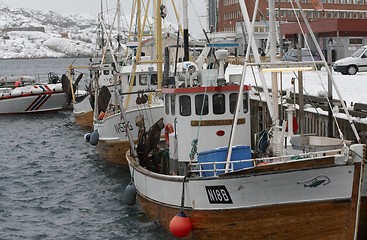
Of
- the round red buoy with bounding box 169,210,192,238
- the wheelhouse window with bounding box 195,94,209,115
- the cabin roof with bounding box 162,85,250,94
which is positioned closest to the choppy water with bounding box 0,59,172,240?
the round red buoy with bounding box 169,210,192,238

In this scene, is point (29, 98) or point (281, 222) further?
point (29, 98)

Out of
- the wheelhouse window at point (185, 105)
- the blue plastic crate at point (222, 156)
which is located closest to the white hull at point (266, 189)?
the blue plastic crate at point (222, 156)

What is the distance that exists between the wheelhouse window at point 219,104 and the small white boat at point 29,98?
34.5 m

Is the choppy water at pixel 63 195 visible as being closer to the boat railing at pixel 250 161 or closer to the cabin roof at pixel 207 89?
the boat railing at pixel 250 161

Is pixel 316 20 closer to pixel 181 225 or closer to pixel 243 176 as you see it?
pixel 181 225

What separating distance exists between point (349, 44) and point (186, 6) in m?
35.8

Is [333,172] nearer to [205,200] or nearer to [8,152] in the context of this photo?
[205,200]

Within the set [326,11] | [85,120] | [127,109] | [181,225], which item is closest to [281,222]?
[181,225]

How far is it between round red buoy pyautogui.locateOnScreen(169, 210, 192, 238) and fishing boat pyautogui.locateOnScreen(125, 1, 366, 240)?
0.07 feet

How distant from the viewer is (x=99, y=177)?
24.7 m

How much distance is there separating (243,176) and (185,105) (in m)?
3.47

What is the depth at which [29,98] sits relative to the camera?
48281 millimetres

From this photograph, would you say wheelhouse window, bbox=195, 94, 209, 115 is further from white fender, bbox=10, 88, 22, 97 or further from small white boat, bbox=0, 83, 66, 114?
white fender, bbox=10, 88, 22, 97

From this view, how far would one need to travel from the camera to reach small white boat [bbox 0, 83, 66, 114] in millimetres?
48344
